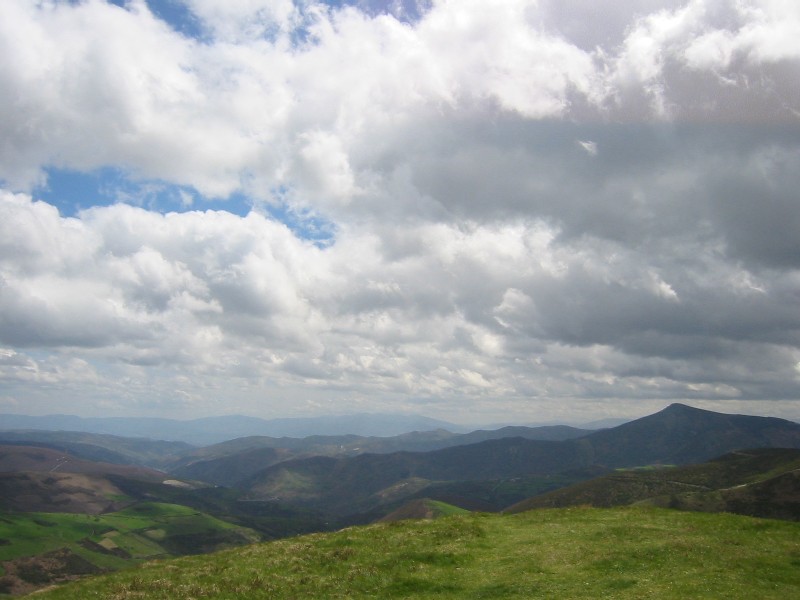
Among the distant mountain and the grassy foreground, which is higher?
the grassy foreground

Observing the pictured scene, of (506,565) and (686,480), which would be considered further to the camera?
(686,480)

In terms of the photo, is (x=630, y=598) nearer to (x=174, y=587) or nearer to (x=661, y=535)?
(x=661, y=535)

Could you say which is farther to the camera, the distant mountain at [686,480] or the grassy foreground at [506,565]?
the distant mountain at [686,480]

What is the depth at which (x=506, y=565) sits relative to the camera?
3469 centimetres

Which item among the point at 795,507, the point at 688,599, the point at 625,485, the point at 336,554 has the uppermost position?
the point at 688,599

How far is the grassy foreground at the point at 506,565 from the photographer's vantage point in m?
29.2

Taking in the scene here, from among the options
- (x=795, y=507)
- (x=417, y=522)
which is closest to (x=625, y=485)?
(x=795, y=507)

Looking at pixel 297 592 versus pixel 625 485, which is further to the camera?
pixel 625 485

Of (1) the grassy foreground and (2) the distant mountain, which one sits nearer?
(1) the grassy foreground

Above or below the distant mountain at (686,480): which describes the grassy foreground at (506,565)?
above

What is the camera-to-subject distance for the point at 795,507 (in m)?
83.8

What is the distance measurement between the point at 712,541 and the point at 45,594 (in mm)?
45769

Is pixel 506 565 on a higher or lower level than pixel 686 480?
higher

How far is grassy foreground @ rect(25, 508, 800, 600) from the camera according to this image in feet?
96.0
